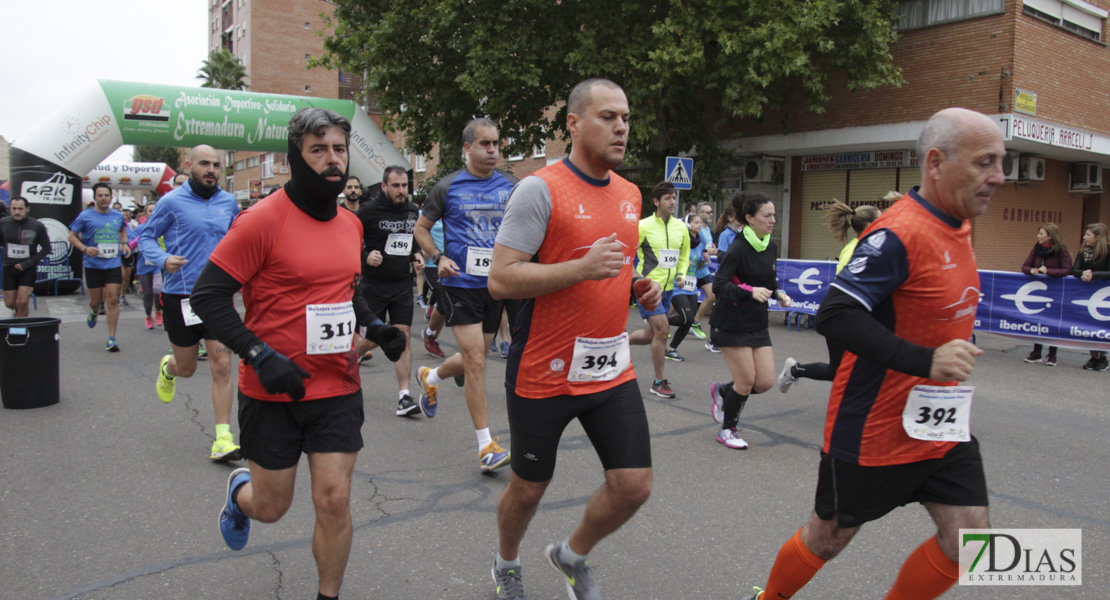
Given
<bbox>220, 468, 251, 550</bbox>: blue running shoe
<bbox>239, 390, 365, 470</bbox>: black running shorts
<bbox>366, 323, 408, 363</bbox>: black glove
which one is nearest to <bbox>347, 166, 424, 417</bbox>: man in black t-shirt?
<bbox>220, 468, 251, 550</bbox>: blue running shoe

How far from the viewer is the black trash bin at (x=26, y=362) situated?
21.8 ft

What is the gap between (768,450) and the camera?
5.62 metres

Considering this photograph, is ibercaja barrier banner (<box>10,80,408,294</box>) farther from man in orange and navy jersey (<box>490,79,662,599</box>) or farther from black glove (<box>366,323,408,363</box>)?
man in orange and navy jersey (<box>490,79,662,599</box>)

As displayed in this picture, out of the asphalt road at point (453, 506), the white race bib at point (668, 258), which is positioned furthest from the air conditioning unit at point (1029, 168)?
the white race bib at point (668, 258)

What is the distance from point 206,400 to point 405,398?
2.05m

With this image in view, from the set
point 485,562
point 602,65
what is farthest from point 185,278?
point 602,65

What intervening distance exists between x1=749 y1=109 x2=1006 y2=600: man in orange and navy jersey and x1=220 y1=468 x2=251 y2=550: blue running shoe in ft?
7.49

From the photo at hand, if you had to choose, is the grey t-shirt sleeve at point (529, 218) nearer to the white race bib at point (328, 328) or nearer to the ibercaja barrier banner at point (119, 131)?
the white race bib at point (328, 328)

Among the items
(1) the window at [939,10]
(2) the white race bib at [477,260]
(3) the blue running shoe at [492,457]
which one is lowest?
(3) the blue running shoe at [492,457]

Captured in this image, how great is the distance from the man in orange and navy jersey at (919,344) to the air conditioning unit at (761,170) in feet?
64.5

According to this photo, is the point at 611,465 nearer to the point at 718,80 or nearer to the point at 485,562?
the point at 485,562

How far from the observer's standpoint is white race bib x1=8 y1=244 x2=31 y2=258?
9781mm

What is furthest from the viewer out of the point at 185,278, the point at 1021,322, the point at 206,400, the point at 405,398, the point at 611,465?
the point at 1021,322

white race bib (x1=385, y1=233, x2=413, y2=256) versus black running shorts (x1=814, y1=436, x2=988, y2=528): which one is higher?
white race bib (x1=385, y1=233, x2=413, y2=256)
